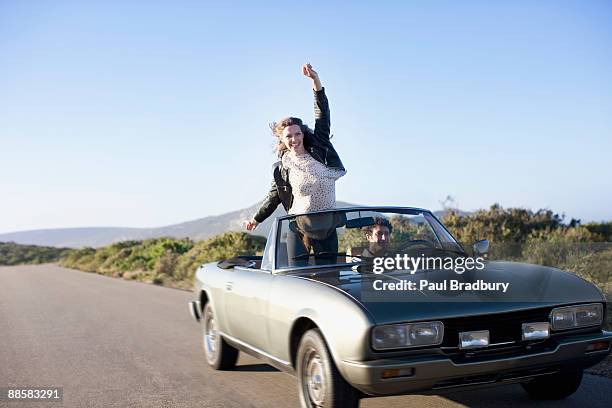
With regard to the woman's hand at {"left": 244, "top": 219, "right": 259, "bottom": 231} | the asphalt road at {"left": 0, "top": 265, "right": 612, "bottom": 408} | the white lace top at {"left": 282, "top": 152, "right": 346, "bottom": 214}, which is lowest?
the asphalt road at {"left": 0, "top": 265, "right": 612, "bottom": 408}

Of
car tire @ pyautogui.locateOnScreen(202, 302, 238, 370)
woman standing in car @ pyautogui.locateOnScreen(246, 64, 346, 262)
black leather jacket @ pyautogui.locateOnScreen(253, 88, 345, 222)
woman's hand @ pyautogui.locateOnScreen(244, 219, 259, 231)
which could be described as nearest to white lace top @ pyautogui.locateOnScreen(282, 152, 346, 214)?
woman standing in car @ pyautogui.locateOnScreen(246, 64, 346, 262)

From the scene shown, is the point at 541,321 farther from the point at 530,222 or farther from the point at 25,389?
the point at 530,222

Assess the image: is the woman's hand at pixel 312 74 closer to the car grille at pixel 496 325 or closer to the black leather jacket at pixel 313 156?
the black leather jacket at pixel 313 156

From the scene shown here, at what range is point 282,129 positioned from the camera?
671 cm

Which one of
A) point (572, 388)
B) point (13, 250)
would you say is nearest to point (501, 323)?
point (572, 388)

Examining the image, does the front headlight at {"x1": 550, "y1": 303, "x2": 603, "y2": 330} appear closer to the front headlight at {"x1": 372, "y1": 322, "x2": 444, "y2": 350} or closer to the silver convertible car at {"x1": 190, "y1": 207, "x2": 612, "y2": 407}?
the silver convertible car at {"x1": 190, "y1": 207, "x2": 612, "y2": 407}

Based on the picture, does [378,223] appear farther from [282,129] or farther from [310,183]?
[282,129]

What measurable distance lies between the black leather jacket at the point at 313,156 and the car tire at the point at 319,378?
7.68 feet

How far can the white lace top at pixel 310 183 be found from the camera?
20.9ft

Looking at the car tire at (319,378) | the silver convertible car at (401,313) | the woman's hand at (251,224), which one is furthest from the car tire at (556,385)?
the woman's hand at (251,224)

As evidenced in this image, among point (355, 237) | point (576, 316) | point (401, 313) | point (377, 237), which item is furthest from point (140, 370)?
point (576, 316)

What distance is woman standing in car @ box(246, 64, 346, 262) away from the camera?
252 inches

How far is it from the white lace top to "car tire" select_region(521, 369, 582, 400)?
2.30 meters

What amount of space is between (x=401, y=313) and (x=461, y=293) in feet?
1.66
